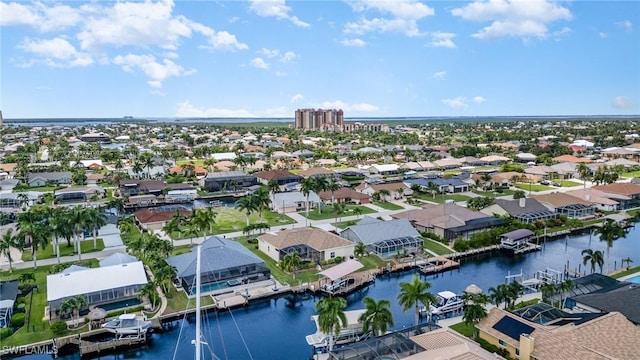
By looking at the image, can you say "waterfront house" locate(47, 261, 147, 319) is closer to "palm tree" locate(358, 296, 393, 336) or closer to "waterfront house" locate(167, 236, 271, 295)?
"waterfront house" locate(167, 236, 271, 295)

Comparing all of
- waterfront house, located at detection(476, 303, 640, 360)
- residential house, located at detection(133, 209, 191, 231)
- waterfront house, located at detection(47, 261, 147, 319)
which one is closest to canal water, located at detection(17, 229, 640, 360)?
waterfront house, located at detection(47, 261, 147, 319)

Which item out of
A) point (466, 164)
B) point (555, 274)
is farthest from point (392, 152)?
point (555, 274)

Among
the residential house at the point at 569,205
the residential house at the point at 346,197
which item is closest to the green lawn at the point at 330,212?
the residential house at the point at 346,197

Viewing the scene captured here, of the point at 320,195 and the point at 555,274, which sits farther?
the point at 320,195

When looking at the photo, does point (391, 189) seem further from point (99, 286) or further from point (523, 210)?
point (99, 286)

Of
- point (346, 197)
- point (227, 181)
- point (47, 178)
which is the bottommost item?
point (346, 197)

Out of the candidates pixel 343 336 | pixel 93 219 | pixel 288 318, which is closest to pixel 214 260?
pixel 288 318

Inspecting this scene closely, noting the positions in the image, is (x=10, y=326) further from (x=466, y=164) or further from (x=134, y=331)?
(x=466, y=164)
